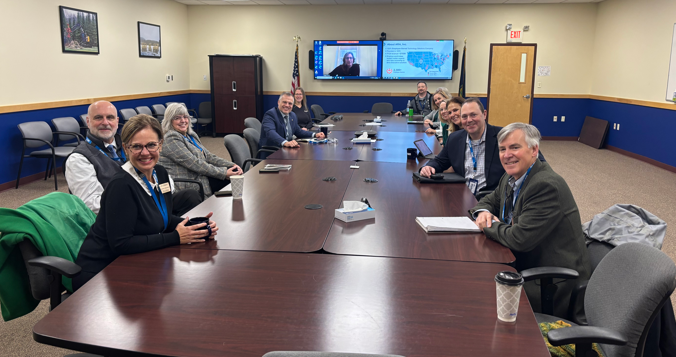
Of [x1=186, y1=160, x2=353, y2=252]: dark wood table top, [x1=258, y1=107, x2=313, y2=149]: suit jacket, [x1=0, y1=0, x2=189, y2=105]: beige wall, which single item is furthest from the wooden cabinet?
[x1=186, y1=160, x2=353, y2=252]: dark wood table top

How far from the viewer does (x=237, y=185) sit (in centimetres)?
280

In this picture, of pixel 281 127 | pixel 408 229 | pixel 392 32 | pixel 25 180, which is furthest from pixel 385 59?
pixel 408 229

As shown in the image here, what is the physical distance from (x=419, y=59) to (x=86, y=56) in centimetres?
659

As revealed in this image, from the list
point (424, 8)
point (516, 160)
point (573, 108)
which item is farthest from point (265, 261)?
point (573, 108)

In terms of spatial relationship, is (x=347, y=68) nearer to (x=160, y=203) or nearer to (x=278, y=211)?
(x=278, y=211)

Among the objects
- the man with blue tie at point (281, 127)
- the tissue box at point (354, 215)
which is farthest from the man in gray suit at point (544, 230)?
the man with blue tie at point (281, 127)

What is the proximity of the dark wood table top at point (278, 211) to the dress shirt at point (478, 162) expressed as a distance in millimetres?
885

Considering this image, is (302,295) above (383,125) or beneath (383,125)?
beneath

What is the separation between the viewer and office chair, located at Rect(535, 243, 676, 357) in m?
1.50

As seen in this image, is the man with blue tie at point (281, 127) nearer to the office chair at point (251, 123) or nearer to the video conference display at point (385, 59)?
the office chair at point (251, 123)

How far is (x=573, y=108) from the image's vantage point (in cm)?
1070

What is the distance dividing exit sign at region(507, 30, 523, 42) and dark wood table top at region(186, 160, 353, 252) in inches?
324

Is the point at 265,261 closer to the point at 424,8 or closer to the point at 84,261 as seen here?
the point at 84,261

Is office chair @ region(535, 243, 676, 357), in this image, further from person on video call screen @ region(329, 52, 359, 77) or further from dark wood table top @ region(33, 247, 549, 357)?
person on video call screen @ region(329, 52, 359, 77)
